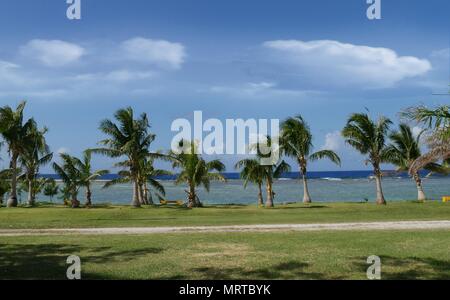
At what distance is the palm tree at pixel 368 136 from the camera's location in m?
34.0

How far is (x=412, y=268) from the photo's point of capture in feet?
32.6

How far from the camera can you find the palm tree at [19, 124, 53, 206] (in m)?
36.1

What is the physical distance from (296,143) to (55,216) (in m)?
19.4

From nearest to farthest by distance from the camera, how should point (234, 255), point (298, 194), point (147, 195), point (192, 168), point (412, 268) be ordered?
point (412, 268) → point (234, 255) → point (192, 168) → point (147, 195) → point (298, 194)

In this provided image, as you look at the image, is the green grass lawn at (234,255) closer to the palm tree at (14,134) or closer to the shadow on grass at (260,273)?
the shadow on grass at (260,273)

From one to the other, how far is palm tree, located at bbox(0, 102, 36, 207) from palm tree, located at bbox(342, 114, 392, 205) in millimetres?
25136

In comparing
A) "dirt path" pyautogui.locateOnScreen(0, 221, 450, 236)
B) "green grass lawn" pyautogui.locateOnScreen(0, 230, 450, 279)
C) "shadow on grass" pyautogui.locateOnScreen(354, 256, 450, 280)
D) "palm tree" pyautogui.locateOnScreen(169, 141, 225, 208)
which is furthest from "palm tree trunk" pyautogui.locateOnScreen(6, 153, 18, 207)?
"shadow on grass" pyautogui.locateOnScreen(354, 256, 450, 280)

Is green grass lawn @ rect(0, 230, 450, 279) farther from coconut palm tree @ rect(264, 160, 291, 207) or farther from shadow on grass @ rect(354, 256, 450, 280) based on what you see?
coconut palm tree @ rect(264, 160, 291, 207)

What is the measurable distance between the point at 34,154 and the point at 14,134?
3592mm

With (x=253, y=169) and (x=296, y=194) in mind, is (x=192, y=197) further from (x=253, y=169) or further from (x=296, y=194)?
(x=296, y=194)

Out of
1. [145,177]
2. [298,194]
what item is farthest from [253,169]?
[298,194]

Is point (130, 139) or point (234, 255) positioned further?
point (130, 139)
